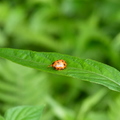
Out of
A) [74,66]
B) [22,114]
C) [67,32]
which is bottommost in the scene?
[22,114]

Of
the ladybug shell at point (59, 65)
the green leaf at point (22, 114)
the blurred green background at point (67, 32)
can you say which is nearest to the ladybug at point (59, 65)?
the ladybug shell at point (59, 65)

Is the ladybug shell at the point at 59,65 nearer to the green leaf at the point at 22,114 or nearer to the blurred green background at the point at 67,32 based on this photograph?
the green leaf at the point at 22,114

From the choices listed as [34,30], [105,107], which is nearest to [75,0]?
[34,30]

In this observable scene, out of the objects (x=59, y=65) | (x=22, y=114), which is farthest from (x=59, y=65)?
(x=22, y=114)

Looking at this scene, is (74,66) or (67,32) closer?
(74,66)

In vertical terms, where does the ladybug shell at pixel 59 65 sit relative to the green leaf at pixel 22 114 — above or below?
above

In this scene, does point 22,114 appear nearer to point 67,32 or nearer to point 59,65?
point 59,65
